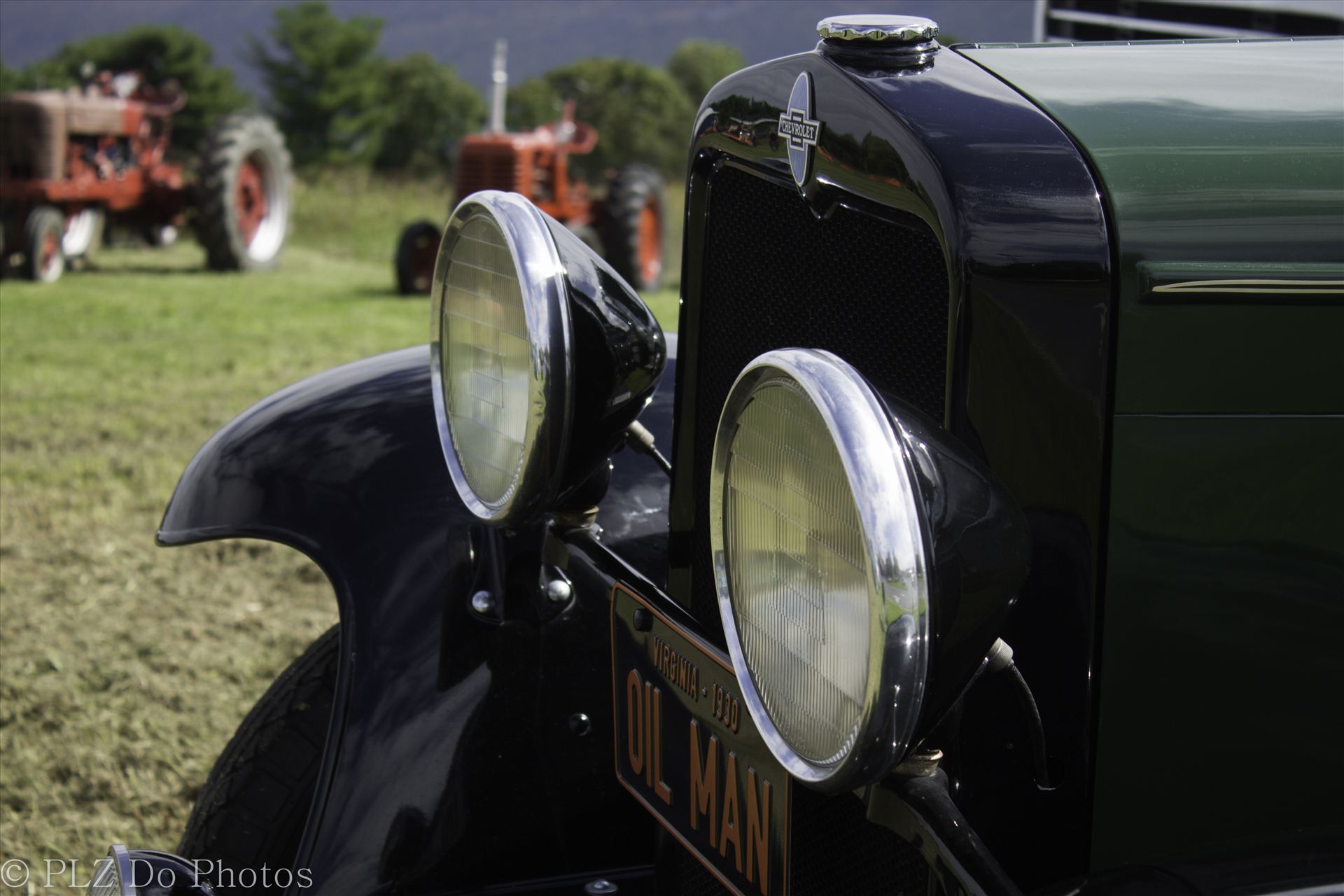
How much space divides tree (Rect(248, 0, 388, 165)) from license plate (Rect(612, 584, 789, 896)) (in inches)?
911

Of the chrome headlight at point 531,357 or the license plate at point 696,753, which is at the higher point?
the chrome headlight at point 531,357

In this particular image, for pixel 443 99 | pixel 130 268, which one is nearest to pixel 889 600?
pixel 130 268

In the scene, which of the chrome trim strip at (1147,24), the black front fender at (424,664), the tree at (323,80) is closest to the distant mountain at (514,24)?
the tree at (323,80)

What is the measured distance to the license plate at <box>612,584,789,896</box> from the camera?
3.91 feet

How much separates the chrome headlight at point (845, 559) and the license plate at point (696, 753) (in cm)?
22

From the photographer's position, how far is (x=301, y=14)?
78.0 ft

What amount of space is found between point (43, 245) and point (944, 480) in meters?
9.34

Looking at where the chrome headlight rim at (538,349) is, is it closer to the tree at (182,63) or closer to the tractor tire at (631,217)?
the tractor tire at (631,217)

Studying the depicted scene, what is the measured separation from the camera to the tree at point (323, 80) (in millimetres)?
23734

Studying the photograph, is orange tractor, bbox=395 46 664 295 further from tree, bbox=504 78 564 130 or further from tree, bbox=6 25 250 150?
tree, bbox=6 25 250 150

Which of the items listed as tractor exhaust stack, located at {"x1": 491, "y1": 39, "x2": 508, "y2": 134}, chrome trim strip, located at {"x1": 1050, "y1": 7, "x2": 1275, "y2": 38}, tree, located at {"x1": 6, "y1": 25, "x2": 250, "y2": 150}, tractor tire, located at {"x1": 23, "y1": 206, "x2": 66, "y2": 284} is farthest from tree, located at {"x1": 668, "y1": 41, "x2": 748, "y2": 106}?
chrome trim strip, located at {"x1": 1050, "y1": 7, "x2": 1275, "y2": 38}

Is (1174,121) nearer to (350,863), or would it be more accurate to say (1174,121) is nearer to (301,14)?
(350,863)

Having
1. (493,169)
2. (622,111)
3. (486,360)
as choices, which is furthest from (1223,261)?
(622,111)

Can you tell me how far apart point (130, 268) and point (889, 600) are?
10.5 metres
